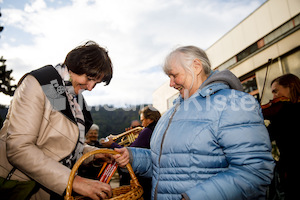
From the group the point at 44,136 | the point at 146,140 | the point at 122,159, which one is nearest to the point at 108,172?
the point at 122,159

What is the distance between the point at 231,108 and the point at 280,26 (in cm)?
1121

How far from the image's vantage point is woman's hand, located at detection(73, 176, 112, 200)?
1.28m

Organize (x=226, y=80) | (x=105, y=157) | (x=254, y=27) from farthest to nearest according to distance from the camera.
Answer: (x=254, y=27) < (x=105, y=157) < (x=226, y=80)

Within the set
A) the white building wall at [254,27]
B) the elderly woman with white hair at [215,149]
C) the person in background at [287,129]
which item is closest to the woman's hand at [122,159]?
the elderly woman with white hair at [215,149]

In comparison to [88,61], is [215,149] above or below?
below

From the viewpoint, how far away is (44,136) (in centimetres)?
141

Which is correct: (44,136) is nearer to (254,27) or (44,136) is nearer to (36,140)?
(36,140)

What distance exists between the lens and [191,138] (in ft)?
4.41

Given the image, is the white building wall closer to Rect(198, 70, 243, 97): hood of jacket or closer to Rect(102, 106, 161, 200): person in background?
Rect(102, 106, 161, 200): person in background

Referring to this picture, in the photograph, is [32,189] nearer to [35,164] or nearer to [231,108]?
[35,164]

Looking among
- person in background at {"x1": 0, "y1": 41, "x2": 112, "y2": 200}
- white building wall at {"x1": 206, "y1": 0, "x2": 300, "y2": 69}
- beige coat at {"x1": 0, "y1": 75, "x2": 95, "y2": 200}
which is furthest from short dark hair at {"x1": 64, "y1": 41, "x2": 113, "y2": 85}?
white building wall at {"x1": 206, "y1": 0, "x2": 300, "y2": 69}

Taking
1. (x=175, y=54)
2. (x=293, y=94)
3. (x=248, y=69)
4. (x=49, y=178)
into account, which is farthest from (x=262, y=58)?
(x=49, y=178)

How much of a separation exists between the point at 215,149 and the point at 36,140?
1367 millimetres

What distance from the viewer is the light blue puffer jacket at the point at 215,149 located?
3.67 feet
